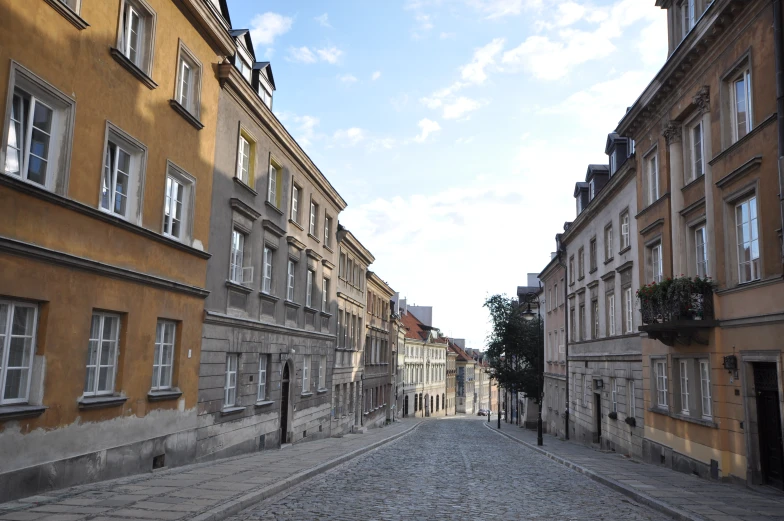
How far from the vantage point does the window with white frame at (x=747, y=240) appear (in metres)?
13.9

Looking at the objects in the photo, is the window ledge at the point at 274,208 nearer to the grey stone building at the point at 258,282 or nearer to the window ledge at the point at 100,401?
the grey stone building at the point at 258,282

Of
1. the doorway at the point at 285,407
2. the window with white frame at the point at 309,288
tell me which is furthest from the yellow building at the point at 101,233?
the window with white frame at the point at 309,288

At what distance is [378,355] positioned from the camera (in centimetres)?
4959

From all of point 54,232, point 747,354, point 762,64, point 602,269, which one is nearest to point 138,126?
point 54,232

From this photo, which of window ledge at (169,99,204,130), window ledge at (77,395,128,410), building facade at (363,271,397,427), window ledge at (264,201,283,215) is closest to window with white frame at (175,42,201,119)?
window ledge at (169,99,204,130)

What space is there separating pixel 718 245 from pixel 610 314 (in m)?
11.2

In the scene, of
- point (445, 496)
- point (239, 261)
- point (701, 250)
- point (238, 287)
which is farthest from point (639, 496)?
point (239, 261)

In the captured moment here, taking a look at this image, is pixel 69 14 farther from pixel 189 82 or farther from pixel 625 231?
pixel 625 231

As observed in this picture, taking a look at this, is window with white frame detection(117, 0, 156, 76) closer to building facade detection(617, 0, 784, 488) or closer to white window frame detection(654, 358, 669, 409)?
building facade detection(617, 0, 784, 488)

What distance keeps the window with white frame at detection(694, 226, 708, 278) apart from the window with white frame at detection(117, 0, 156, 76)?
548 inches

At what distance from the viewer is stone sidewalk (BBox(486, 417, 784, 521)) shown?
10.9m

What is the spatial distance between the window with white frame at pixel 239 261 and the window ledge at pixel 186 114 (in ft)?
11.6

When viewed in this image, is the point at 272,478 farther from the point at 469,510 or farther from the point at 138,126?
the point at 138,126

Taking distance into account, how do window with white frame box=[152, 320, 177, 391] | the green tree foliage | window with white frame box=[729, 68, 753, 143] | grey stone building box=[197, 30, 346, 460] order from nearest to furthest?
window with white frame box=[729, 68, 753, 143]
window with white frame box=[152, 320, 177, 391]
grey stone building box=[197, 30, 346, 460]
the green tree foliage
